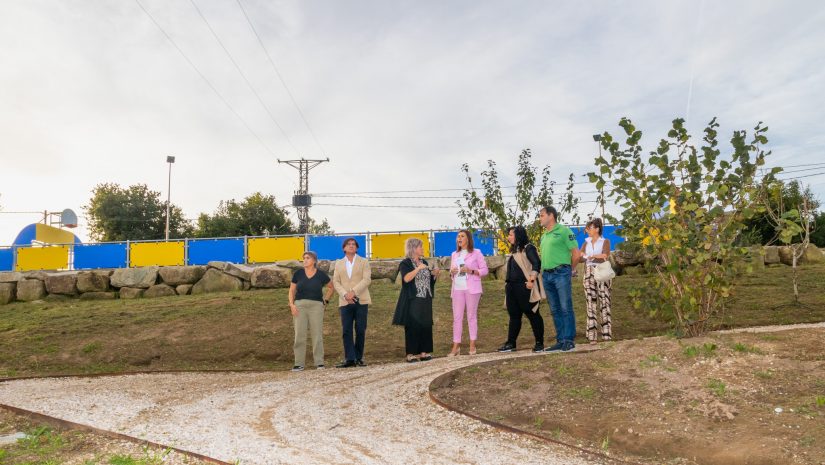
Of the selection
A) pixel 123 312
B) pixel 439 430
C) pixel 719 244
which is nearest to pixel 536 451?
pixel 439 430

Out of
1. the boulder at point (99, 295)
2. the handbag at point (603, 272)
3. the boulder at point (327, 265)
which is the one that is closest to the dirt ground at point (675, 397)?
the handbag at point (603, 272)

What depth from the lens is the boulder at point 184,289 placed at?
17.9 meters

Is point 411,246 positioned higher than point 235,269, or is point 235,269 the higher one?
point 411,246

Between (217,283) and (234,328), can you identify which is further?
(217,283)

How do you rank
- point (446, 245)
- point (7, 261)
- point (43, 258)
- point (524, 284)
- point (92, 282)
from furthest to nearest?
point (7, 261)
point (43, 258)
point (446, 245)
point (92, 282)
point (524, 284)

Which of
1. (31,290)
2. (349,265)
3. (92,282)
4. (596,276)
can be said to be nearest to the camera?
(596,276)

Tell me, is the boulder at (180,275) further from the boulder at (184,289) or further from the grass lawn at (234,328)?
the grass lawn at (234,328)

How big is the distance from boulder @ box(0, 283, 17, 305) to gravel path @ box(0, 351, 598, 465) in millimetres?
11815

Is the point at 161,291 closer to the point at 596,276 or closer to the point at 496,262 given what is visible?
the point at 496,262

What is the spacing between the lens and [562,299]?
8250 millimetres

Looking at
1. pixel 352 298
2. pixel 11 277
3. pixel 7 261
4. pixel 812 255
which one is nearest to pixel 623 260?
pixel 812 255

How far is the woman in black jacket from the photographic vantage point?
27.8 feet

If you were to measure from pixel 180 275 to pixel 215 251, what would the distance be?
2.23 metres

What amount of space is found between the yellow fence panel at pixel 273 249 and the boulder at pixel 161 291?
2810 millimetres
